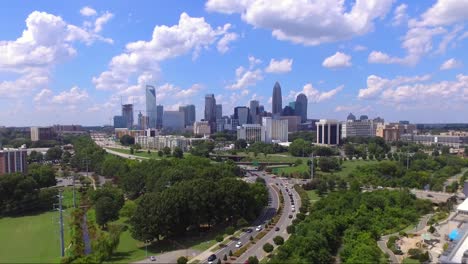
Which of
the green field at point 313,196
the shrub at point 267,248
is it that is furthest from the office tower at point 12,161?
the shrub at point 267,248

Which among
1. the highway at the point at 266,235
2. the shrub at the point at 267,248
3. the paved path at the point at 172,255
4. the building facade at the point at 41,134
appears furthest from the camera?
the building facade at the point at 41,134

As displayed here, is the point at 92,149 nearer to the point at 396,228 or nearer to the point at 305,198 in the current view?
the point at 305,198

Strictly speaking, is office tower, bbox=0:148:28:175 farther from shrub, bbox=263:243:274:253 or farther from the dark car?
shrub, bbox=263:243:274:253

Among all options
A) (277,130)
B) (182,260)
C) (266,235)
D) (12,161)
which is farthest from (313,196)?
(277,130)

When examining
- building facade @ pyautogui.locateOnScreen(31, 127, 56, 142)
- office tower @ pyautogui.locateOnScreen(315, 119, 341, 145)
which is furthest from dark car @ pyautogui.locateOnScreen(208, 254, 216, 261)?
building facade @ pyautogui.locateOnScreen(31, 127, 56, 142)

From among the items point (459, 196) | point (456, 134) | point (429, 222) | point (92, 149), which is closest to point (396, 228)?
point (429, 222)

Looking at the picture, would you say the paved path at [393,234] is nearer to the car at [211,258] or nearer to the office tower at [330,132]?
the car at [211,258]

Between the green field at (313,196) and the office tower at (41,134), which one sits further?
the office tower at (41,134)
